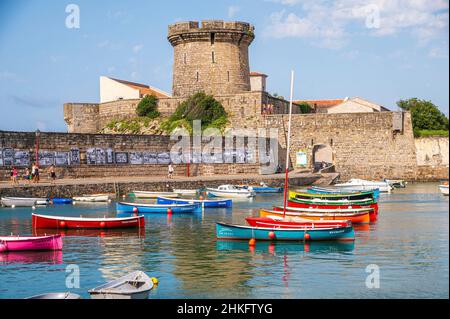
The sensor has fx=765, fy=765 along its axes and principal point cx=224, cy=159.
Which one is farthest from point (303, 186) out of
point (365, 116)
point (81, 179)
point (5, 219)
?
point (5, 219)

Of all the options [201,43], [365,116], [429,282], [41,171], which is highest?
[201,43]

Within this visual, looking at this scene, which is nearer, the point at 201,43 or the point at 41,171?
the point at 41,171

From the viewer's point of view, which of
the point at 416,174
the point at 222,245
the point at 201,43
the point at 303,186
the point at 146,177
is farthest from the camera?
the point at 201,43

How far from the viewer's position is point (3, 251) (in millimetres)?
19047

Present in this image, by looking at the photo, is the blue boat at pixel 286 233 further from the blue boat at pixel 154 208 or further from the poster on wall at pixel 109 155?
the poster on wall at pixel 109 155

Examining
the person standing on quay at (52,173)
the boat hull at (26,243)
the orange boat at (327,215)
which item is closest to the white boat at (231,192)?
the person standing on quay at (52,173)

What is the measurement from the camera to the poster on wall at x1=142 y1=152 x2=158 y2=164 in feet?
139

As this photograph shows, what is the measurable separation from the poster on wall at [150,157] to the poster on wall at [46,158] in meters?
6.14

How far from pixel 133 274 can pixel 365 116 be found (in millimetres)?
38455

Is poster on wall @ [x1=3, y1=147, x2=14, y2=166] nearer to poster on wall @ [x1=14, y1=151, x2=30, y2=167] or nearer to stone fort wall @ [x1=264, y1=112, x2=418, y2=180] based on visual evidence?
poster on wall @ [x1=14, y1=151, x2=30, y2=167]

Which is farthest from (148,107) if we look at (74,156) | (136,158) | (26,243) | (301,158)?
(26,243)

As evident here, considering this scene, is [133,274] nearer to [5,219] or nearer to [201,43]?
[5,219]

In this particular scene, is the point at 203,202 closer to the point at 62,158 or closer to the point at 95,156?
the point at 62,158

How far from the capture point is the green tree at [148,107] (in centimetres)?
5488
